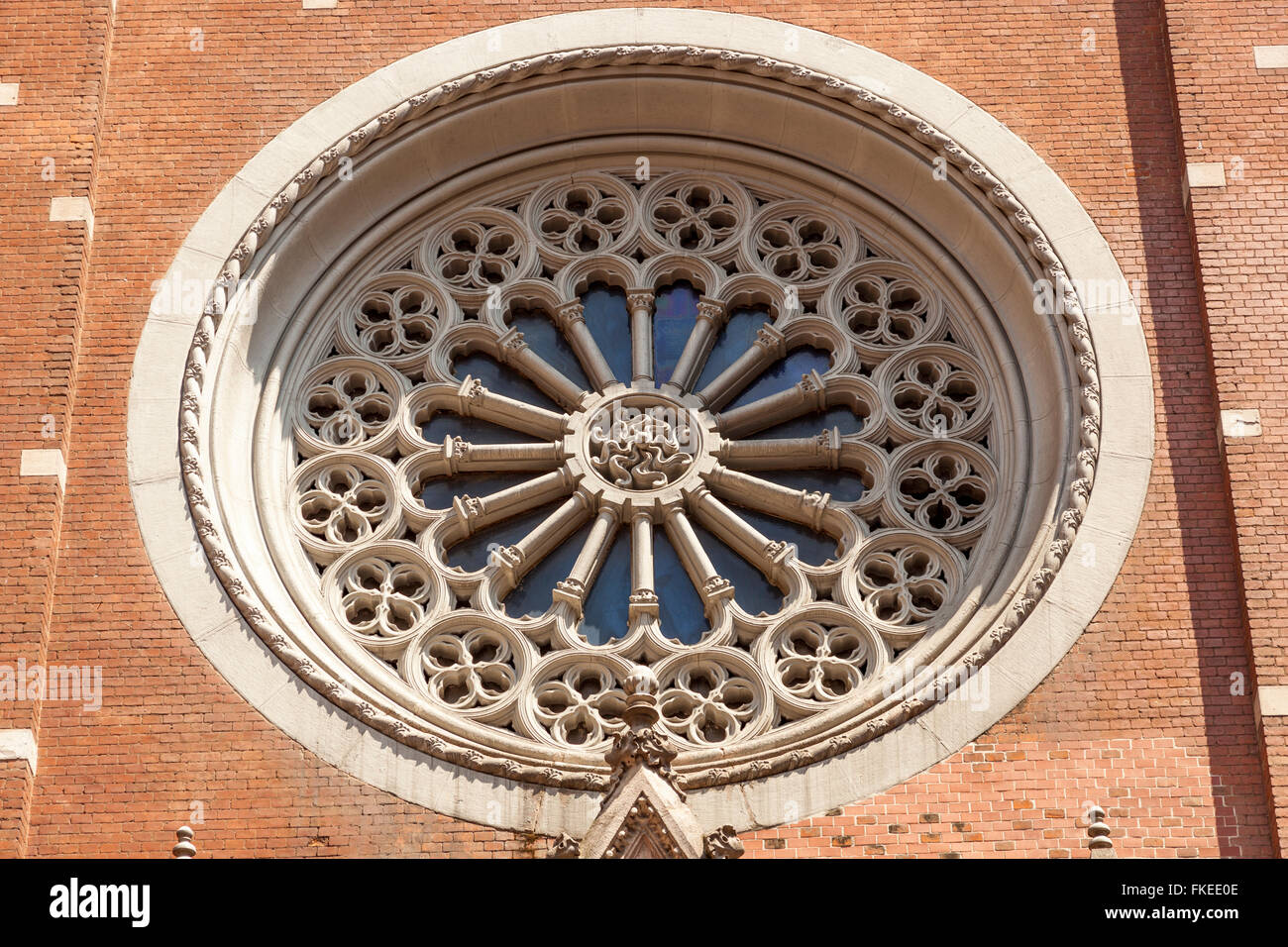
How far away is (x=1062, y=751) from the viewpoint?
16.3 m

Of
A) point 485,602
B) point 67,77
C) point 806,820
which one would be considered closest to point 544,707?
point 485,602

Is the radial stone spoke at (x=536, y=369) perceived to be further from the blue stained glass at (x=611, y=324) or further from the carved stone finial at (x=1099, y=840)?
the carved stone finial at (x=1099, y=840)

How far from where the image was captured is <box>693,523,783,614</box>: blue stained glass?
59.4ft

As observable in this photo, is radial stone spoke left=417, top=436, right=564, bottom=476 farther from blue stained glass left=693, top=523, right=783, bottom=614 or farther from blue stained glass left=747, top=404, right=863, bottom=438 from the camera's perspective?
blue stained glass left=747, top=404, right=863, bottom=438

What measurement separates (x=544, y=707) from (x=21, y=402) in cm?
434

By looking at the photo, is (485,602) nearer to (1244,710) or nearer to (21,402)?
(21,402)

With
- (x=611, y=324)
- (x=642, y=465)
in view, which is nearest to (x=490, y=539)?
(x=642, y=465)

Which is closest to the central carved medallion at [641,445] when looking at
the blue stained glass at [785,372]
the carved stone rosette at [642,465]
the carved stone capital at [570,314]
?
the carved stone rosette at [642,465]

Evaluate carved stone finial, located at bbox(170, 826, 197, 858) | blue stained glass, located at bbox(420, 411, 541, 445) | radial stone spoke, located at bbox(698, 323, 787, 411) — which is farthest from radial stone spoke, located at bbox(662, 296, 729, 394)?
carved stone finial, located at bbox(170, 826, 197, 858)

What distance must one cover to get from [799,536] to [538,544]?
1924 millimetres

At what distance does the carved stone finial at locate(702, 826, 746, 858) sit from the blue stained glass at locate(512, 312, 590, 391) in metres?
5.06

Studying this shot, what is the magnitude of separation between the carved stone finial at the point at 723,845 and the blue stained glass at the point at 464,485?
432cm

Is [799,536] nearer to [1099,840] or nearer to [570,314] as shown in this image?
[570,314]

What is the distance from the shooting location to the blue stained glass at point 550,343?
1947cm
